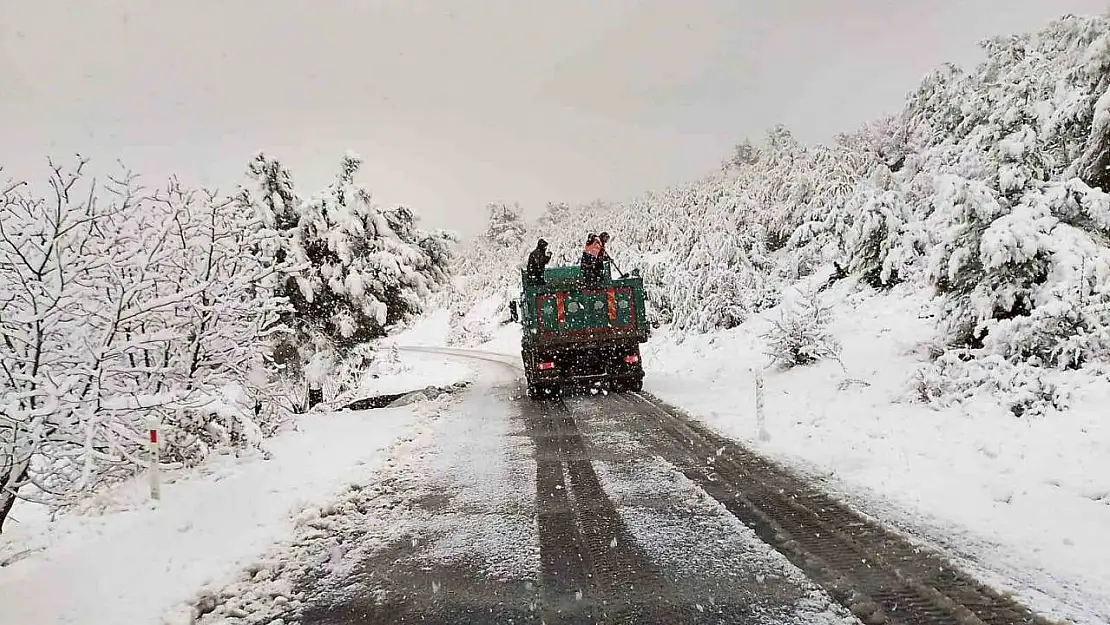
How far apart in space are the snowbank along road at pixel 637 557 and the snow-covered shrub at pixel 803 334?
7268 mm

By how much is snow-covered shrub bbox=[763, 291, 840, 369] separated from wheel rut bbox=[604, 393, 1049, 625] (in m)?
7.34

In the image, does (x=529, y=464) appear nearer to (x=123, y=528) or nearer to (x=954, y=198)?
(x=123, y=528)

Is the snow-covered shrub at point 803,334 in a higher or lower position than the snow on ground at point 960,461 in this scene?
higher

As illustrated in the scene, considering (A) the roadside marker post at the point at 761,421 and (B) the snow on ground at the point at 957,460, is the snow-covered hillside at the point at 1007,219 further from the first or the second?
(A) the roadside marker post at the point at 761,421

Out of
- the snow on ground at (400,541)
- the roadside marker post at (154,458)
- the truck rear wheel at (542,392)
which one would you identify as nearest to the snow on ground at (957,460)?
the truck rear wheel at (542,392)

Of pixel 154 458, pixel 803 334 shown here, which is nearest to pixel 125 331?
pixel 154 458

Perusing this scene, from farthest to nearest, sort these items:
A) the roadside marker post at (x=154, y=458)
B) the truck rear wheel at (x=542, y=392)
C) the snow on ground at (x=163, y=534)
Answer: the truck rear wheel at (x=542, y=392)
the roadside marker post at (x=154, y=458)
the snow on ground at (x=163, y=534)

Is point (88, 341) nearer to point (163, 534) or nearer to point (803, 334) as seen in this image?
point (163, 534)

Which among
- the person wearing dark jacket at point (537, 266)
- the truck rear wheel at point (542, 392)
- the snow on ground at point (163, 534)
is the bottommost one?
the truck rear wheel at point (542, 392)

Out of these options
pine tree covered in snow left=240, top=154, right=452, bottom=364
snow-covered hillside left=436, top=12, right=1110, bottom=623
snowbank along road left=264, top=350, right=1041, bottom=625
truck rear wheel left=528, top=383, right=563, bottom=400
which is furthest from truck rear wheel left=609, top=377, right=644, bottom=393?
snowbank along road left=264, top=350, right=1041, bottom=625

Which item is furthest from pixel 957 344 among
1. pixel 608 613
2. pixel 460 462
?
pixel 608 613

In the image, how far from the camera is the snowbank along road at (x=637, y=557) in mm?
4180

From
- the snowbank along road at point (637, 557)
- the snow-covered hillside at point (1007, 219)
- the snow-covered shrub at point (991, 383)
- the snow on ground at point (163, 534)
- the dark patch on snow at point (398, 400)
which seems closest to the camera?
the snowbank along road at point (637, 557)

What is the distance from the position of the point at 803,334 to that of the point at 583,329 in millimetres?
4974
